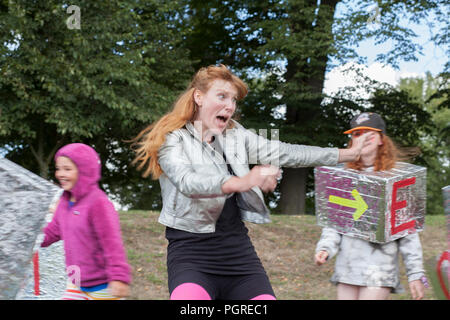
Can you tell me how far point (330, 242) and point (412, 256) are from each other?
491mm

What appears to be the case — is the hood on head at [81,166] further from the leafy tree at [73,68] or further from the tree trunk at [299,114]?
the tree trunk at [299,114]

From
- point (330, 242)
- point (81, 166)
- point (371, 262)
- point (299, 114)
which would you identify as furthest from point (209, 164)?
point (299, 114)

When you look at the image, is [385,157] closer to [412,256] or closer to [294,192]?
[412,256]

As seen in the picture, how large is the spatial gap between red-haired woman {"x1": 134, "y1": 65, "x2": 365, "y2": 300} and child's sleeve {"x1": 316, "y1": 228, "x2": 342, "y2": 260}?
773 mm

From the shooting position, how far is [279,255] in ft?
30.8

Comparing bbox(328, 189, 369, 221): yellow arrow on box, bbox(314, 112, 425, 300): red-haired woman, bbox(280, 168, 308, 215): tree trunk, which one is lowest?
bbox(314, 112, 425, 300): red-haired woman

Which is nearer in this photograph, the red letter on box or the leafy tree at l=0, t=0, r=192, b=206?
the red letter on box

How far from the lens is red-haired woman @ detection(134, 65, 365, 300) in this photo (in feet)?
7.79

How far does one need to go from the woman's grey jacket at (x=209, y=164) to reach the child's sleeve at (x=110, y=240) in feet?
1.07

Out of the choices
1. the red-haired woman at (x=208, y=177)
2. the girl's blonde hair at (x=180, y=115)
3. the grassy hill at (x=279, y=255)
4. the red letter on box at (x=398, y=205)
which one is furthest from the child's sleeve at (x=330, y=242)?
the grassy hill at (x=279, y=255)

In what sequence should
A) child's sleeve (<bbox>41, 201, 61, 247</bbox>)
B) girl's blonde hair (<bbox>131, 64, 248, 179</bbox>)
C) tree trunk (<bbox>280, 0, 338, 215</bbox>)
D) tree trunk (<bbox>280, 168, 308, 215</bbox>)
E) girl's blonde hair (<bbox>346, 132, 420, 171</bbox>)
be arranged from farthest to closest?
tree trunk (<bbox>280, 168, 308, 215</bbox>) < tree trunk (<bbox>280, 0, 338, 215</bbox>) < girl's blonde hair (<bbox>346, 132, 420, 171</bbox>) < child's sleeve (<bbox>41, 201, 61, 247</bbox>) < girl's blonde hair (<bbox>131, 64, 248, 179</bbox>)

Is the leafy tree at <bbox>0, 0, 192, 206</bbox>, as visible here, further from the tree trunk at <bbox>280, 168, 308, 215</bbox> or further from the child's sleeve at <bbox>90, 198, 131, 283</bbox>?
the child's sleeve at <bbox>90, 198, 131, 283</bbox>

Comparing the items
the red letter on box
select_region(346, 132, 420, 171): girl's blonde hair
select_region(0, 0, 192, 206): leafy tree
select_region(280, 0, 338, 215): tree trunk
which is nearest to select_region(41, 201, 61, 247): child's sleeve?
select_region(346, 132, 420, 171): girl's blonde hair

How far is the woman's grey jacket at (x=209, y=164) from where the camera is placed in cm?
241
